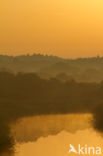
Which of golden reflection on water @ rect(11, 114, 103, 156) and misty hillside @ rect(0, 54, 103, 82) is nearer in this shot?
golden reflection on water @ rect(11, 114, 103, 156)

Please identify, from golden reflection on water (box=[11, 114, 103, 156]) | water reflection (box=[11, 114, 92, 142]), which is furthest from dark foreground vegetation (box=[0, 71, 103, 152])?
golden reflection on water (box=[11, 114, 103, 156])

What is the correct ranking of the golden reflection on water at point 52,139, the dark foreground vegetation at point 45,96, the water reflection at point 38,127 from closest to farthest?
the golden reflection on water at point 52,139, the water reflection at point 38,127, the dark foreground vegetation at point 45,96

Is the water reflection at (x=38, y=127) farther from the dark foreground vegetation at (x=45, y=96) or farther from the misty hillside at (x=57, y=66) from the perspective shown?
the misty hillside at (x=57, y=66)

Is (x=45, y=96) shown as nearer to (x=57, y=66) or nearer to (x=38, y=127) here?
(x=57, y=66)

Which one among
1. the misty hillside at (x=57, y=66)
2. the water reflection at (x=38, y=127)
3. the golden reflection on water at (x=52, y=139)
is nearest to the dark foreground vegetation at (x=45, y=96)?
the misty hillside at (x=57, y=66)

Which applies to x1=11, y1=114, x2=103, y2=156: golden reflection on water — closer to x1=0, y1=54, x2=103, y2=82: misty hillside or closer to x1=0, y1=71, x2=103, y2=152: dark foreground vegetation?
x1=0, y1=71, x2=103, y2=152: dark foreground vegetation

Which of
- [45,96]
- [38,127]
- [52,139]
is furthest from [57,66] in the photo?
[52,139]
